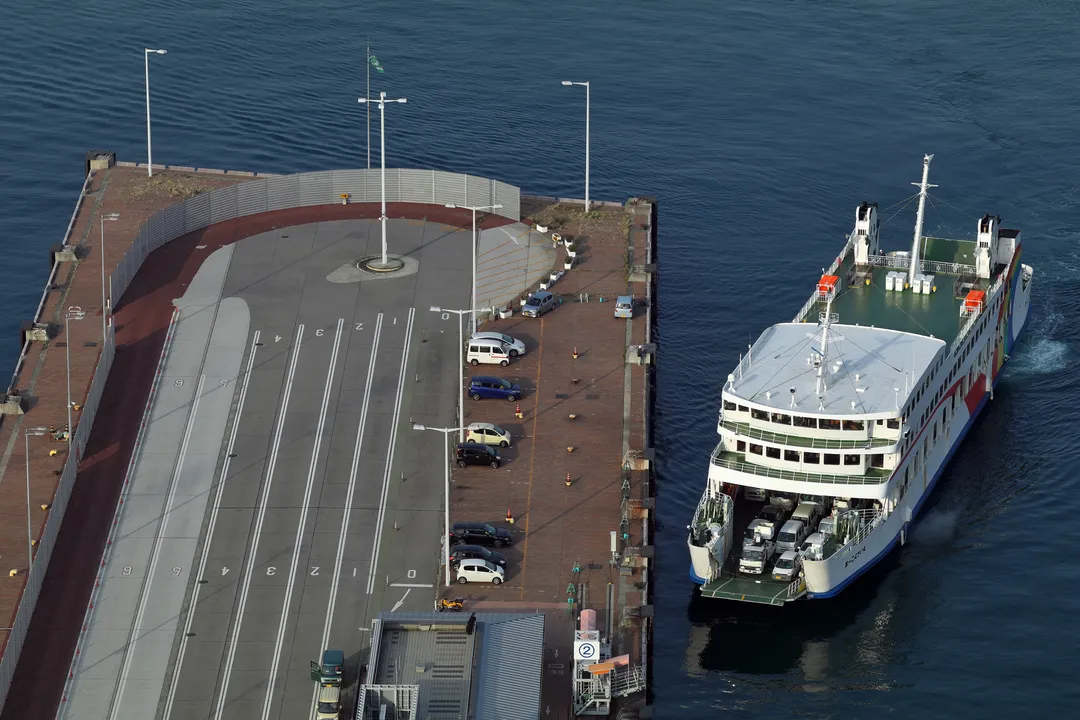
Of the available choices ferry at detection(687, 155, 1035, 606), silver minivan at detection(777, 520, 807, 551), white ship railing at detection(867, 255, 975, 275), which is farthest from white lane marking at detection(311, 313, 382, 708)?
white ship railing at detection(867, 255, 975, 275)

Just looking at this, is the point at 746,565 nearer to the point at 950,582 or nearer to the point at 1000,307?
the point at 950,582

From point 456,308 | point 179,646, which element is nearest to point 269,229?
point 456,308

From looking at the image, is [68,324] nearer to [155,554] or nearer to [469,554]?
[155,554]

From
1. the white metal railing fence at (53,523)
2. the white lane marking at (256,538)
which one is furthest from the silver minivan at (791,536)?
the white metal railing fence at (53,523)

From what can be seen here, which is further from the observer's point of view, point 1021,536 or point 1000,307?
point 1000,307

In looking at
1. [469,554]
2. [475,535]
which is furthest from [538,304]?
[469,554]

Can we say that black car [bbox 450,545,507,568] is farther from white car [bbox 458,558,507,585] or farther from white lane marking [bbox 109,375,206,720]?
white lane marking [bbox 109,375,206,720]
